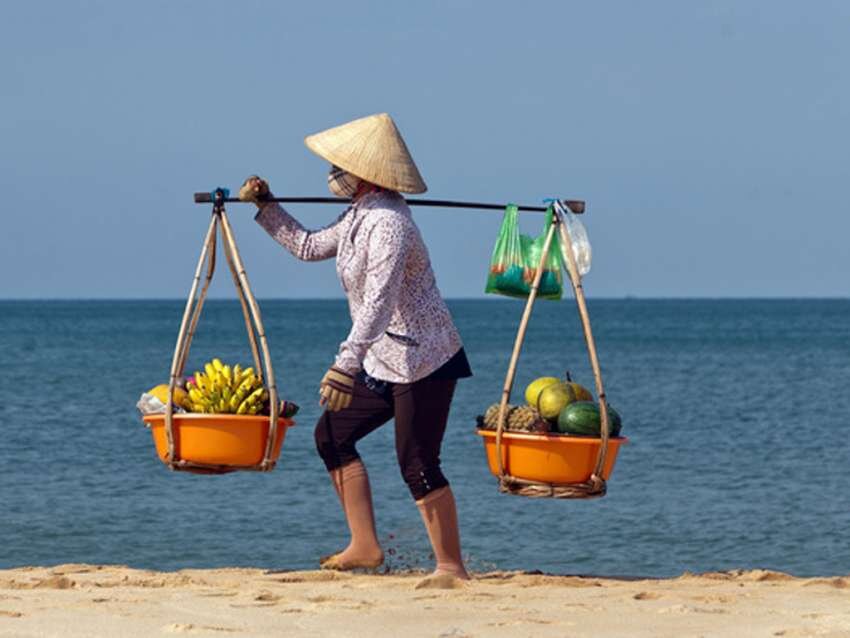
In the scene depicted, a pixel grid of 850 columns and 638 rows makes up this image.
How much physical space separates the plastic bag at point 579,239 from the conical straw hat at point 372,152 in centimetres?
64

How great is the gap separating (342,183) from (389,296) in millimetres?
544

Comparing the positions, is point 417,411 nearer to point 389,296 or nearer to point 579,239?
point 389,296

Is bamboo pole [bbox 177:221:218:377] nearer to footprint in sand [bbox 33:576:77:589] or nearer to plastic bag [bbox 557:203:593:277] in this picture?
footprint in sand [bbox 33:576:77:589]

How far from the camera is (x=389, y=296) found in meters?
5.91

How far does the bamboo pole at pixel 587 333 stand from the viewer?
20.3 ft

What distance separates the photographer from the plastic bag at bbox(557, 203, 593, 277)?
21.3 feet

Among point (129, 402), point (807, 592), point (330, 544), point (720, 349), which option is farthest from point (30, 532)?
point (720, 349)

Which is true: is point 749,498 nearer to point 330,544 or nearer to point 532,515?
point 532,515

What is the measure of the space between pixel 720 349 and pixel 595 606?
171 feet

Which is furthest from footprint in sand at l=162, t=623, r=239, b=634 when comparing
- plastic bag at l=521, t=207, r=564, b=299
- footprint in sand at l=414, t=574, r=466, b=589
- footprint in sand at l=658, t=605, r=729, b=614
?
plastic bag at l=521, t=207, r=564, b=299

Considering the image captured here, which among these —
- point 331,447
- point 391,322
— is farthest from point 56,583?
point 391,322

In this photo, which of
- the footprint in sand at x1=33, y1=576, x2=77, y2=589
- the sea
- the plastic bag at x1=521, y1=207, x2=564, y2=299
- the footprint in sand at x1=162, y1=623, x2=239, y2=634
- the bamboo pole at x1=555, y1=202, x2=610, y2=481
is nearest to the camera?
the footprint in sand at x1=162, y1=623, x2=239, y2=634

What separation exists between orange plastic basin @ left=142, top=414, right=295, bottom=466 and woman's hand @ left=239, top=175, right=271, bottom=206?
0.79m

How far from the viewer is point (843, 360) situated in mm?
46938
